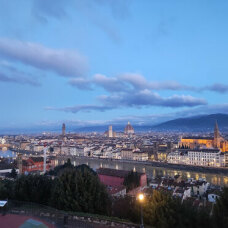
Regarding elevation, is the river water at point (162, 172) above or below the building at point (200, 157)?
below

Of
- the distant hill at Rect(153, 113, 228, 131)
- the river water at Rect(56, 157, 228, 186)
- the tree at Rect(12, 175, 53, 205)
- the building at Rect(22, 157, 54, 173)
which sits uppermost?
the distant hill at Rect(153, 113, 228, 131)

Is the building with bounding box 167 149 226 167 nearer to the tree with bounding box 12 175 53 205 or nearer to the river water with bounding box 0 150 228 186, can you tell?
the river water with bounding box 0 150 228 186

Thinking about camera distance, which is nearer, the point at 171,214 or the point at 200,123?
the point at 171,214

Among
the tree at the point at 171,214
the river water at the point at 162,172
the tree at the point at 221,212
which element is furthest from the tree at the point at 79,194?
the river water at the point at 162,172

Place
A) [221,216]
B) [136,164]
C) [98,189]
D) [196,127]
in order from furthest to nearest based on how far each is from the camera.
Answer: [196,127], [136,164], [98,189], [221,216]

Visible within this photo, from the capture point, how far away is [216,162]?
30.2m

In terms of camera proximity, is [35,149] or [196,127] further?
[196,127]

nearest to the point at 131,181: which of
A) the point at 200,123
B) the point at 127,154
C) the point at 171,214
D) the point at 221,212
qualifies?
the point at 221,212

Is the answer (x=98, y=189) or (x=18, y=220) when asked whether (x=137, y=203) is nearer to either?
(x=98, y=189)

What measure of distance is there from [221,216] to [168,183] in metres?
9.01

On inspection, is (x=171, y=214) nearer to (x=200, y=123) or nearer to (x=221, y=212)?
(x=221, y=212)

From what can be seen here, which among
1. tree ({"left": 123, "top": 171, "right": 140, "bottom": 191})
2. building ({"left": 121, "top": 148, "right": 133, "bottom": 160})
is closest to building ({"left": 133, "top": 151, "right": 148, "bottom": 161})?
building ({"left": 121, "top": 148, "right": 133, "bottom": 160})

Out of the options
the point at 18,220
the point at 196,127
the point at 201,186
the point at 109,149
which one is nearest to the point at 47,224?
the point at 18,220

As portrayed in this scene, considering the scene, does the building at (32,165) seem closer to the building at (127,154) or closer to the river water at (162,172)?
the river water at (162,172)
